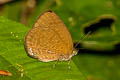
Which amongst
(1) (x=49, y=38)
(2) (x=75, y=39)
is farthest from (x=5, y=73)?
(2) (x=75, y=39)

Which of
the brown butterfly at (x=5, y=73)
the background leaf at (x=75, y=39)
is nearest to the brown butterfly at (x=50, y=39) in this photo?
the background leaf at (x=75, y=39)

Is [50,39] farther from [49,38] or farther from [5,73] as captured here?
[5,73]

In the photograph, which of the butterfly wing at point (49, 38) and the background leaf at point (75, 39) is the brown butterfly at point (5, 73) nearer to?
the background leaf at point (75, 39)

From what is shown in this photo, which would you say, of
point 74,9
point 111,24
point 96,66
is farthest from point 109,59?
point 74,9

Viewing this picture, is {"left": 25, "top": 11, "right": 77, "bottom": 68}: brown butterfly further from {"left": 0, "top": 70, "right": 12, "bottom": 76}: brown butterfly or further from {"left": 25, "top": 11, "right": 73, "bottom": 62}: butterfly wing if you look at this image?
{"left": 0, "top": 70, "right": 12, "bottom": 76}: brown butterfly

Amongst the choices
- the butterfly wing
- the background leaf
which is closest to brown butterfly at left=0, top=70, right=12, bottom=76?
the background leaf

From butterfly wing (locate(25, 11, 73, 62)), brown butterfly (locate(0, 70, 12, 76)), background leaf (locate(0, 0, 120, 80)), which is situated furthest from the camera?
butterfly wing (locate(25, 11, 73, 62))

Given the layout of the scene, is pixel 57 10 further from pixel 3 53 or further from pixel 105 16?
pixel 3 53
